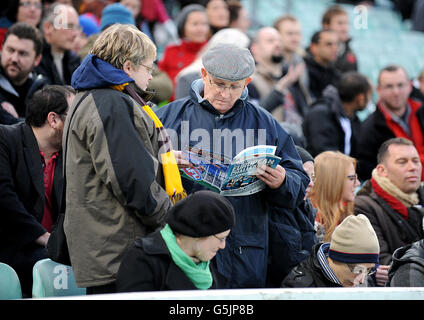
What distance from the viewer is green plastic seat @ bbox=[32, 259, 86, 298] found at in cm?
412

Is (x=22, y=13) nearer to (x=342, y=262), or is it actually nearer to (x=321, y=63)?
(x=321, y=63)

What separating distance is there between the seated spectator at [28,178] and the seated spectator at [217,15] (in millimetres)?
4697

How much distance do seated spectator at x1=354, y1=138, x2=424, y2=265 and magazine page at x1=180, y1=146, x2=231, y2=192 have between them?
2.04 meters

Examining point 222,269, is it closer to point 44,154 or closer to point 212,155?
point 212,155

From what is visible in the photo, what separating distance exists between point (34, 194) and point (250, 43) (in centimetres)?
441

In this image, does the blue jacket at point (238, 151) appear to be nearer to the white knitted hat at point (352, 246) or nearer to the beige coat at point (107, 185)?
the white knitted hat at point (352, 246)

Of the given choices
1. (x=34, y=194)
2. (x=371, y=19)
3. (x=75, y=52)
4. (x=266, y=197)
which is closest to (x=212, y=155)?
(x=266, y=197)

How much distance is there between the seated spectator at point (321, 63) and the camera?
8969 mm

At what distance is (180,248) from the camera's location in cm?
349

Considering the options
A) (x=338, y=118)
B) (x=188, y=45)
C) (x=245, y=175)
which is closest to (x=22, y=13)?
(x=188, y=45)

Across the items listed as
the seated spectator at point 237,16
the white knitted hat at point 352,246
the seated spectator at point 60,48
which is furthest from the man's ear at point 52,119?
the seated spectator at point 237,16

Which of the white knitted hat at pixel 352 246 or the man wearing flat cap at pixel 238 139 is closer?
the man wearing flat cap at pixel 238 139

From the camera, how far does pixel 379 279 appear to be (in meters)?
5.23

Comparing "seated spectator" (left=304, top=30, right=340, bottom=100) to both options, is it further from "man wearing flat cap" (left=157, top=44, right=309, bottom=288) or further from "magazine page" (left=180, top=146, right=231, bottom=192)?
"magazine page" (left=180, top=146, right=231, bottom=192)
